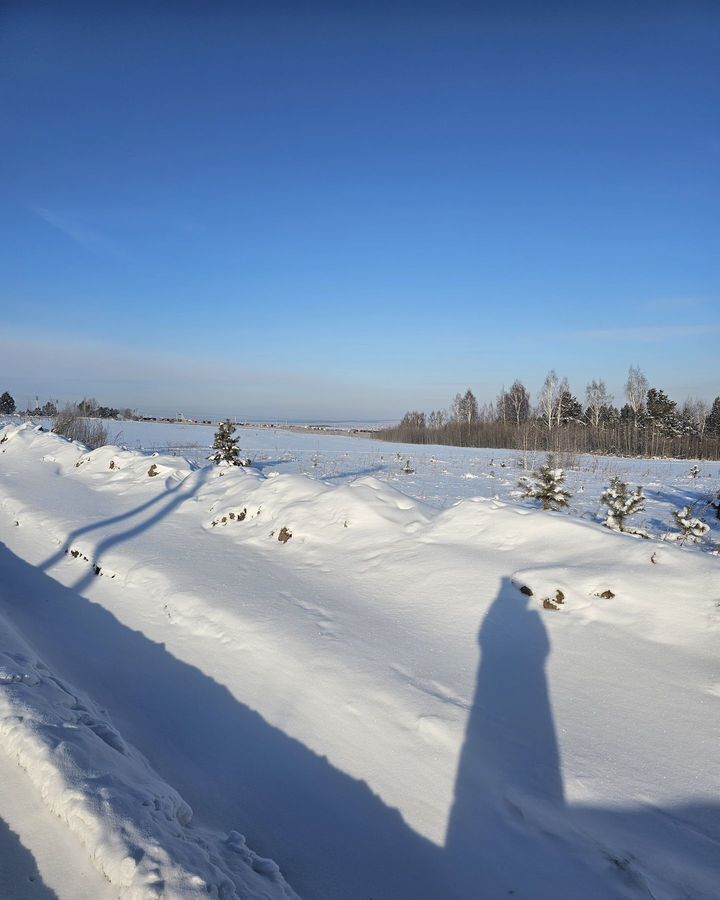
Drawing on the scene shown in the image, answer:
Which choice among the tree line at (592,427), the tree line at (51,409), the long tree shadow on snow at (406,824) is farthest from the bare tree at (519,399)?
the long tree shadow on snow at (406,824)

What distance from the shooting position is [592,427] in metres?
47.4

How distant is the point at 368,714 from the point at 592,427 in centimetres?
4875

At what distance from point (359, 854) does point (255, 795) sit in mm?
667

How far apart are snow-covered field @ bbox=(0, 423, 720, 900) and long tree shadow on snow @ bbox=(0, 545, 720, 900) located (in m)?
0.01

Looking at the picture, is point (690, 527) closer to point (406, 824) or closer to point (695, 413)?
point (406, 824)

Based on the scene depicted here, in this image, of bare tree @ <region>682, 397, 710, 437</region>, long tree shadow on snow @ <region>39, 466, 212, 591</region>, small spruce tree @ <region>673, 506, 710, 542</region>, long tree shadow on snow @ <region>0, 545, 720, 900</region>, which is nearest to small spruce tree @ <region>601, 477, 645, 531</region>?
small spruce tree @ <region>673, 506, 710, 542</region>

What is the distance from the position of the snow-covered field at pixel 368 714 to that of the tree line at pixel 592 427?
28.0 metres

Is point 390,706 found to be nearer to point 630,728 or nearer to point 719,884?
point 630,728

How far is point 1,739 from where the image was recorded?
8.22ft

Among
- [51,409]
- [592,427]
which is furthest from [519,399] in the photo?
[51,409]

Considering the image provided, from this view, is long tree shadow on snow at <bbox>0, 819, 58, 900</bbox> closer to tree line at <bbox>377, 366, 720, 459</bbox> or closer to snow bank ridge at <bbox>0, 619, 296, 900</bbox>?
snow bank ridge at <bbox>0, 619, 296, 900</bbox>

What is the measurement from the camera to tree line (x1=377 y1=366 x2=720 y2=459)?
1570 inches

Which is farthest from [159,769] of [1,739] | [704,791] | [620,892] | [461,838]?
[704,791]

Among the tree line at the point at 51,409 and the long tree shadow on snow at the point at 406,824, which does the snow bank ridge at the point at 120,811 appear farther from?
the tree line at the point at 51,409
